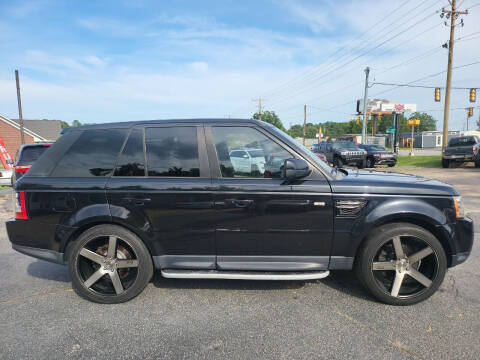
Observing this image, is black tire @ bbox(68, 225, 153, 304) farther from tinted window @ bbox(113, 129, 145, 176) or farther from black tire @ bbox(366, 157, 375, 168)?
black tire @ bbox(366, 157, 375, 168)

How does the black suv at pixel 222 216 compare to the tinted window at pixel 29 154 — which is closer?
the black suv at pixel 222 216

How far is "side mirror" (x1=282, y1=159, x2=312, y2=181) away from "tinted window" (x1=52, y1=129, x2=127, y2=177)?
1698 millimetres

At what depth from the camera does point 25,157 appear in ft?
25.6

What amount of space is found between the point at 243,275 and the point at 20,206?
236 cm

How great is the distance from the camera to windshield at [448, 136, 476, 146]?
16461 millimetres

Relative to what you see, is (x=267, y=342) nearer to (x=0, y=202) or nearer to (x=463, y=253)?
(x=463, y=253)

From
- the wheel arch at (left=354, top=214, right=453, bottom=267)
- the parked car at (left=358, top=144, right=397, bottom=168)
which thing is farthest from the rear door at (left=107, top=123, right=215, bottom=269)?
the parked car at (left=358, top=144, right=397, bottom=168)

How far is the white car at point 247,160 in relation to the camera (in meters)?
2.95

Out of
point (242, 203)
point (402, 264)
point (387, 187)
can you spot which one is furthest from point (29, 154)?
point (402, 264)

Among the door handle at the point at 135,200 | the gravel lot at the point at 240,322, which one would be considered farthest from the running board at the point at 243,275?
the door handle at the point at 135,200

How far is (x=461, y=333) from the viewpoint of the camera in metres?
2.44

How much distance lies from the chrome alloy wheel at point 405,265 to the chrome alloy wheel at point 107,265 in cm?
243

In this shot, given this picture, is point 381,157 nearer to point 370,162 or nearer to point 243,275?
point 370,162

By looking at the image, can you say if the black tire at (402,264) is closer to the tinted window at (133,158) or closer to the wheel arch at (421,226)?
the wheel arch at (421,226)
